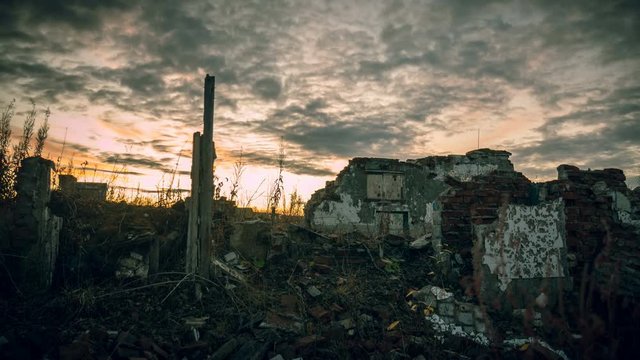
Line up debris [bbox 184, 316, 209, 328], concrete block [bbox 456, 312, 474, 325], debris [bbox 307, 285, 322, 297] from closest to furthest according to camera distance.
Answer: debris [bbox 184, 316, 209, 328]
concrete block [bbox 456, 312, 474, 325]
debris [bbox 307, 285, 322, 297]

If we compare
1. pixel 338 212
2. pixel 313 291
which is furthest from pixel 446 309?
pixel 338 212

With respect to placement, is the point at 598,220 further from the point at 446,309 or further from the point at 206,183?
the point at 206,183

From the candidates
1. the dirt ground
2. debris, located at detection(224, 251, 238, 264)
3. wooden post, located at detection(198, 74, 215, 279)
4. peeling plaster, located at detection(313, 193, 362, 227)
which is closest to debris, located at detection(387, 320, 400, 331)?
the dirt ground

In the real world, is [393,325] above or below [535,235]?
below

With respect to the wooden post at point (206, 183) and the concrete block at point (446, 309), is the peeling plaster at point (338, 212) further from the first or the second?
the concrete block at point (446, 309)

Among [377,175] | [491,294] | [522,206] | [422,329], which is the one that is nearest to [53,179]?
[422,329]

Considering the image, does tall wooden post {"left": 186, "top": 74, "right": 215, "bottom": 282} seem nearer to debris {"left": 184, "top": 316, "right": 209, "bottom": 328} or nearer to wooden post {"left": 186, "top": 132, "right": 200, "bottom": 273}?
wooden post {"left": 186, "top": 132, "right": 200, "bottom": 273}

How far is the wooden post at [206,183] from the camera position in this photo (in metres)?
4.86

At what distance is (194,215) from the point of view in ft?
16.0

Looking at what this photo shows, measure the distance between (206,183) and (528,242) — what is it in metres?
4.47

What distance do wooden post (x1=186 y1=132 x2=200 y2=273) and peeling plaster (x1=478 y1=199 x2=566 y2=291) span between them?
3803mm

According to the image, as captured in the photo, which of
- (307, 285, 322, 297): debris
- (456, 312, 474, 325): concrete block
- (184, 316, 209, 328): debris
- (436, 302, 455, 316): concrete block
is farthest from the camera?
(307, 285, 322, 297): debris

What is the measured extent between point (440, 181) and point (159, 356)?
11260 millimetres

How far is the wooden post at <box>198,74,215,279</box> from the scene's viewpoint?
4.86 metres
